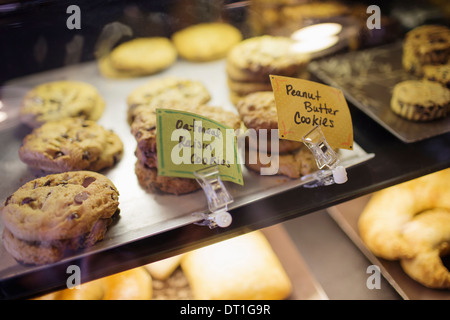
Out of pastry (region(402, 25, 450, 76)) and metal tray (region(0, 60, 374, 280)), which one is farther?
pastry (region(402, 25, 450, 76))

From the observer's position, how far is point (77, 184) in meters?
1.38

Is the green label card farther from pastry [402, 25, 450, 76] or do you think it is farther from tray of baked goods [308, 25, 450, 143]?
pastry [402, 25, 450, 76]

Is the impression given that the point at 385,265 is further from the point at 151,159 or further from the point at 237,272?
the point at 151,159

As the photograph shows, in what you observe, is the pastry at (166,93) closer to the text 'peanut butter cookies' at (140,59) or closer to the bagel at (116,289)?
the text 'peanut butter cookies' at (140,59)

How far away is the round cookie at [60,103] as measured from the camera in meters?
1.91

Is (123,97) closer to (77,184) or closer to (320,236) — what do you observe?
(77,184)

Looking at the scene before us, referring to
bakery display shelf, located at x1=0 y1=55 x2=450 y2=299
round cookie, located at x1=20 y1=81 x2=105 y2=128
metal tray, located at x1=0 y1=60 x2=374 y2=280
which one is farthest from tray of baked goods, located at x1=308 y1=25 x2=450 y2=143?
round cookie, located at x1=20 y1=81 x2=105 y2=128

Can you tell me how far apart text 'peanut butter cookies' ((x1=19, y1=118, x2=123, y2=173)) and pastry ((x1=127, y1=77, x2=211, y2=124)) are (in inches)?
9.9

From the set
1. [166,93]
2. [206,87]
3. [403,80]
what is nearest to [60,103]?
[166,93]

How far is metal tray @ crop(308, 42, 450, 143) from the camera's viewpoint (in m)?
1.90

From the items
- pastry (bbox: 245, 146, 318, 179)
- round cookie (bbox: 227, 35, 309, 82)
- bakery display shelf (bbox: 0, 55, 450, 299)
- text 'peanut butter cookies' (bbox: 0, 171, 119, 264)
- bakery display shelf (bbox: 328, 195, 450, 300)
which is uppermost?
round cookie (bbox: 227, 35, 309, 82)

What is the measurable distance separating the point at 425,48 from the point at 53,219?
2.20 meters

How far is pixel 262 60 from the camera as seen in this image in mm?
2039

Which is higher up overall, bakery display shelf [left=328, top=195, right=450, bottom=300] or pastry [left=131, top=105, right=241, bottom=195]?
pastry [left=131, top=105, right=241, bottom=195]
